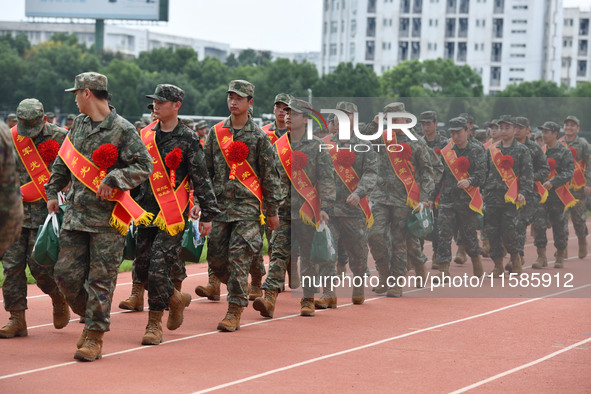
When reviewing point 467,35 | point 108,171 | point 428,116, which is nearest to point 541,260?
point 428,116

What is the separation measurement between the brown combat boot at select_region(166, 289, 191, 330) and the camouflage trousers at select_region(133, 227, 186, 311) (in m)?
0.19

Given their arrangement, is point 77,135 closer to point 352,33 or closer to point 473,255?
point 473,255

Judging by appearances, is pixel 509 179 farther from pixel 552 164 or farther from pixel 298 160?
pixel 298 160

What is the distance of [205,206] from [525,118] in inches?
268

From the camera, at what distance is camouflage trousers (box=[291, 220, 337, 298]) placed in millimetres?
10359

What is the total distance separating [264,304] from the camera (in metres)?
9.96

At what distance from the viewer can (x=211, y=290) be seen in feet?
36.8

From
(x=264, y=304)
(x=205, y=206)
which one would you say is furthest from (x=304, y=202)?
(x=205, y=206)

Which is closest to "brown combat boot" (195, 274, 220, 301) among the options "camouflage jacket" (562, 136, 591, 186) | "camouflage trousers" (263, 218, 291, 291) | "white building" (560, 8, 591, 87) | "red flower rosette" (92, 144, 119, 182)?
"camouflage trousers" (263, 218, 291, 291)

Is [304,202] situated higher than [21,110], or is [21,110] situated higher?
[21,110]

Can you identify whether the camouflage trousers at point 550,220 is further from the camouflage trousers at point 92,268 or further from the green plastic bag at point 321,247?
the camouflage trousers at point 92,268

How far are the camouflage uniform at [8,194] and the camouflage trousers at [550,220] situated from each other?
1016cm

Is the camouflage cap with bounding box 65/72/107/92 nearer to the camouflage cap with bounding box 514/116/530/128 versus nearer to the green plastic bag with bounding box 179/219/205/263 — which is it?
the green plastic bag with bounding box 179/219/205/263

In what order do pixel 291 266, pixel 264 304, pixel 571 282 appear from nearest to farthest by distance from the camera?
pixel 264 304 → pixel 291 266 → pixel 571 282
